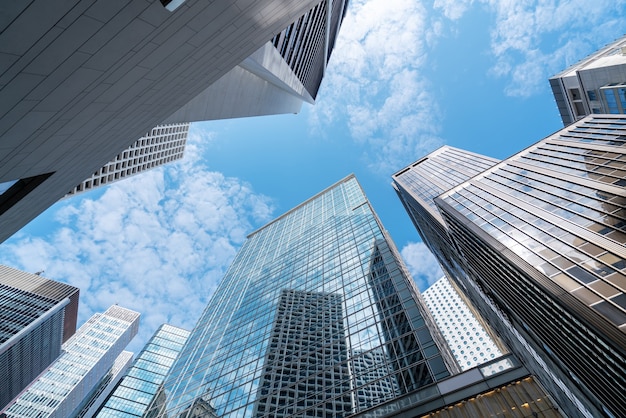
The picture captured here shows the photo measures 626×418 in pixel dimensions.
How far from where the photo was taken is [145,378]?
334 feet

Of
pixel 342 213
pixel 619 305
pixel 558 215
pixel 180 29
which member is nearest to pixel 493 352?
pixel 342 213

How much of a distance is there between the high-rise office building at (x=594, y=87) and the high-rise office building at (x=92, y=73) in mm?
53825

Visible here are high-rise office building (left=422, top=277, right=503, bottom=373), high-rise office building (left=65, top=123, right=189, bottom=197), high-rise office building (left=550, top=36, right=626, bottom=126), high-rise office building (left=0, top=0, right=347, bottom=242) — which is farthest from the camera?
high-rise office building (left=422, top=277, right=503, bottom=373)

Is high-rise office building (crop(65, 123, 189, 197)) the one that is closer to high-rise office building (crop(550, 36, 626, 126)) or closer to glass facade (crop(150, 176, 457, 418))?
glass facade (crop(150, 176, 457, 418))

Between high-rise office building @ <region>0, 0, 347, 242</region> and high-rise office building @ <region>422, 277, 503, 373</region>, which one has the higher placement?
high-rise office building @ <region>422, 277, 503, 373</region>

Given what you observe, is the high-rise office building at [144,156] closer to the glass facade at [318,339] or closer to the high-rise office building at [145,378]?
the glass facade at [318,339]

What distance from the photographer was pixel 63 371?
142 meters

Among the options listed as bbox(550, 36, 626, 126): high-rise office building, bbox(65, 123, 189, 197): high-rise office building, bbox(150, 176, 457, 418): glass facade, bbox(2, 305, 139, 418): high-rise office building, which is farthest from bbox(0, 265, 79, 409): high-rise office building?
bbox(550, 36, 626, 126): high-rise office building

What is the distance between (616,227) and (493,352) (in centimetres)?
10451

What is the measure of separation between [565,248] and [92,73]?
27559 mm

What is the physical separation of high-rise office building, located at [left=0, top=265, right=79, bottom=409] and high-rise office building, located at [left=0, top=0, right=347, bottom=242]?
115 metres

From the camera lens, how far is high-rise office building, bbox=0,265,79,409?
94688 mm

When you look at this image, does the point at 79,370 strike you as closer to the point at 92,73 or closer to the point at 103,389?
the point at 103,389

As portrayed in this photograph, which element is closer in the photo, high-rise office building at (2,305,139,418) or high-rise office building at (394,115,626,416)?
high-rise office building at (394,115,626,416)
